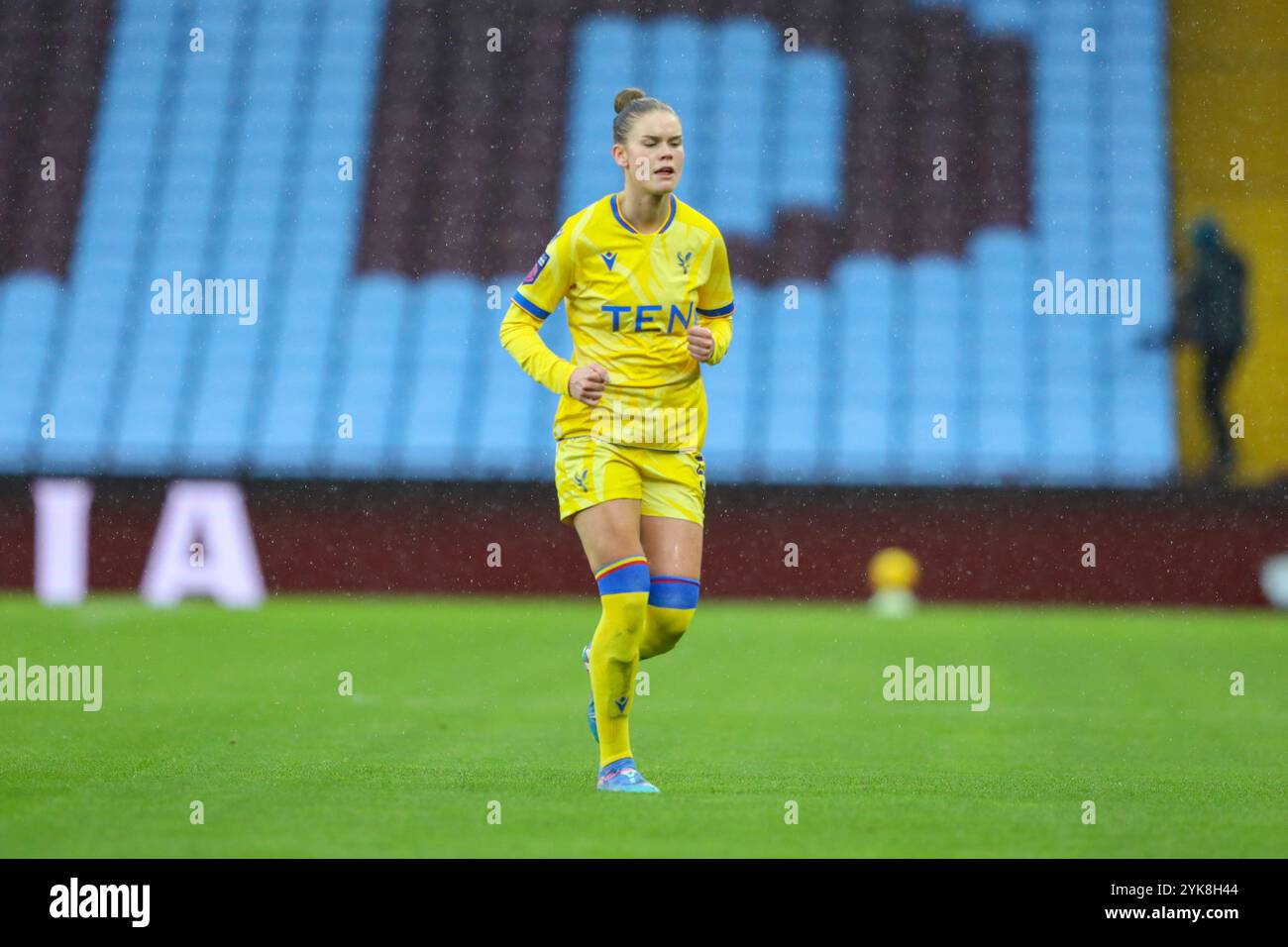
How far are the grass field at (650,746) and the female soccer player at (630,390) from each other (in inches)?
21.5

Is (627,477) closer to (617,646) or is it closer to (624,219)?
(617,646)

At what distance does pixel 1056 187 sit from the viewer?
66.9 ft

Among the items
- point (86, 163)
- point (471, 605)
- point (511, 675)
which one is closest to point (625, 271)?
point (511, 675)

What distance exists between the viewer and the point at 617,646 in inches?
249

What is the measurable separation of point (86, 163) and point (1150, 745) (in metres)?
16.4

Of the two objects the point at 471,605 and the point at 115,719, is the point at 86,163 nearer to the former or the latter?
the point at 471,605

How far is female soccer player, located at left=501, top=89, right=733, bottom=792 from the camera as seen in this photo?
20.8ft

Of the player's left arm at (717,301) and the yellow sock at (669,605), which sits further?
the player's left arm at (717,301)

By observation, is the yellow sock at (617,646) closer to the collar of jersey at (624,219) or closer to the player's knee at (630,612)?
the player's knee at (630,612)

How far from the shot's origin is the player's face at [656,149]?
6.34 meters

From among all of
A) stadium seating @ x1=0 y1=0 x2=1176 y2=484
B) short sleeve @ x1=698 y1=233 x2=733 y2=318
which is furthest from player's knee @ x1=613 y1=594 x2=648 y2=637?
stadium seating @ x1=0 y1=0 x2=1176 y2=484

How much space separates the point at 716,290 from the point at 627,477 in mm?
847

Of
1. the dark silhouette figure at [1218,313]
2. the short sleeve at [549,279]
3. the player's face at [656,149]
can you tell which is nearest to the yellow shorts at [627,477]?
the short sleeve at [549,279]
